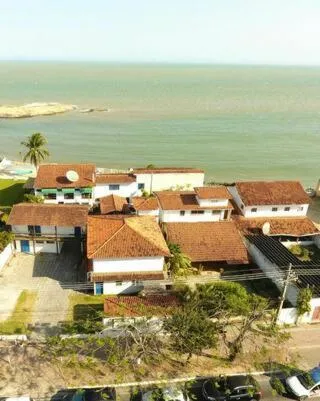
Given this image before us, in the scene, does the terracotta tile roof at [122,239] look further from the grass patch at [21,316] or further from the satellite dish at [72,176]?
the satellite dish at [72,176]

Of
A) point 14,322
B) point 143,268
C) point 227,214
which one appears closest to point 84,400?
point 14,322

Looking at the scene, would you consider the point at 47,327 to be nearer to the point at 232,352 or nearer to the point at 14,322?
the point at 14,322

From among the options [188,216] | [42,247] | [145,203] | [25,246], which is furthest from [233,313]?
[25,246]

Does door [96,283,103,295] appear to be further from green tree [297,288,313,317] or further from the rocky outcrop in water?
the rocky outcrop in water

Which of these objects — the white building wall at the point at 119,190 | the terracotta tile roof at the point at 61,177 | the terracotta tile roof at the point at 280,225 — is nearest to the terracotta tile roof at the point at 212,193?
the terracotta tile roof at the point at 280,225

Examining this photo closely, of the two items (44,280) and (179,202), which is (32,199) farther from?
(179,202)
